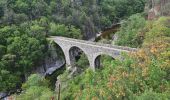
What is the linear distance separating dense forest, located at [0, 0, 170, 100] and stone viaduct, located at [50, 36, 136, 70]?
148 cm

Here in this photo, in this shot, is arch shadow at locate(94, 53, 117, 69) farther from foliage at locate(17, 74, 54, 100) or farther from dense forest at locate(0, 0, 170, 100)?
foliage at locate(17, 74, 54, 100)

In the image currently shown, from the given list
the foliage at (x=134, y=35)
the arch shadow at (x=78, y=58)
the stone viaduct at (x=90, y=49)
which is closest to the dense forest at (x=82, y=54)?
the foliage at (x=134, y=35)

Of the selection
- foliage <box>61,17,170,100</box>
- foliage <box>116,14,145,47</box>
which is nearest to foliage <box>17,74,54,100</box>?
foliage <box>61,17,170,100</box>

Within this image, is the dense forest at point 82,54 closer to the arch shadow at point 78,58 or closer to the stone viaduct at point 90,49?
the arch shadow at point 78,58

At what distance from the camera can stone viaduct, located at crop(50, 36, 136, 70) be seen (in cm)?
3822

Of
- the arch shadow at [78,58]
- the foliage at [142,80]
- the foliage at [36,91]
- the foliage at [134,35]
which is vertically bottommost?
the foliage at [36,91]

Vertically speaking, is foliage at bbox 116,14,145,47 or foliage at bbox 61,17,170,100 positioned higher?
foliage at bbox 116,14,145,47

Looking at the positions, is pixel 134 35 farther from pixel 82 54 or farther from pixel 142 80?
pixel 142 80

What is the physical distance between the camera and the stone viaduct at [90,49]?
1505 inches

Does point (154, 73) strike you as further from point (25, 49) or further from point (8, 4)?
point (8, 4)

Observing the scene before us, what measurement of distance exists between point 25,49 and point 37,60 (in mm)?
2990

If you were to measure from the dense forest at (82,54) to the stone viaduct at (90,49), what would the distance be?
1.48m

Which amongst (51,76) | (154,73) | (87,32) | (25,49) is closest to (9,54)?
(25,49)

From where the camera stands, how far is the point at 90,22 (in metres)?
68.0
